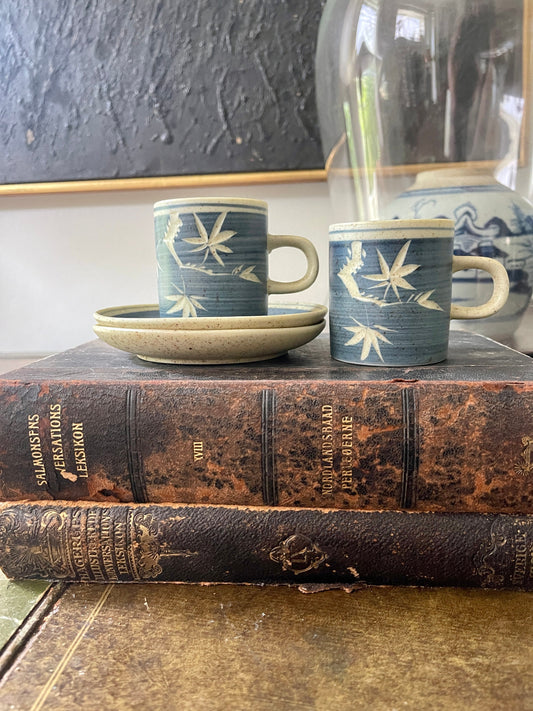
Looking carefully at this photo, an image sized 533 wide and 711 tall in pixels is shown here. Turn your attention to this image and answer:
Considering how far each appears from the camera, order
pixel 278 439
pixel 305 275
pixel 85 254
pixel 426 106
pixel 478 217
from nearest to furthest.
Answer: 1. pixel 278 439
2. pixel 305 275
3. pixel 478 217
4. pixel 426 106
5. pixel 85 254

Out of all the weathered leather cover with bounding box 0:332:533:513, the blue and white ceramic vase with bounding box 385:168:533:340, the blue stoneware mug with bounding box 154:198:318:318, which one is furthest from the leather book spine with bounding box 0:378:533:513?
the blue and white ceramic vase with bounding box 385:168:533:340

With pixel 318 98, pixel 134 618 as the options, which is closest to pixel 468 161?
pixel 318 98

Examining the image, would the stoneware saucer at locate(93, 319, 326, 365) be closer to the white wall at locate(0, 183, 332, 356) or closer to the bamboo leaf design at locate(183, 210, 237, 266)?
the bamboo leaf design at locate(183, 210, 237, 266)

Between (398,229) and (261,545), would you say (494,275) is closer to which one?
(398,229)

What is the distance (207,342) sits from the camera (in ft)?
1.44

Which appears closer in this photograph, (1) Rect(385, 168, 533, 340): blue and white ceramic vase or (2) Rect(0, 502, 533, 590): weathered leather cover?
(2) Rect(0, 502, 533, 590): weathered leather cover

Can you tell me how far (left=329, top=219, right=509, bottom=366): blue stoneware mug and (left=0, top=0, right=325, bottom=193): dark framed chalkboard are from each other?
41 cm

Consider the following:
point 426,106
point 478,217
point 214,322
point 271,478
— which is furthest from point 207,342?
point 426,106

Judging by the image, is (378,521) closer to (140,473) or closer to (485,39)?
(140,473)

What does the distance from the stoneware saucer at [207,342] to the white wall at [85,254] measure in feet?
1.42

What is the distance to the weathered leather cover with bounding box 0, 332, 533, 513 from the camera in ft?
1.25

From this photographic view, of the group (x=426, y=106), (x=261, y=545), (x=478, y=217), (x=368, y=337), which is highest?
(x=426, y=106)

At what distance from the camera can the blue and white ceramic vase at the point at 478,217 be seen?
0.64m

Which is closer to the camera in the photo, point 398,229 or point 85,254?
point 398,229
